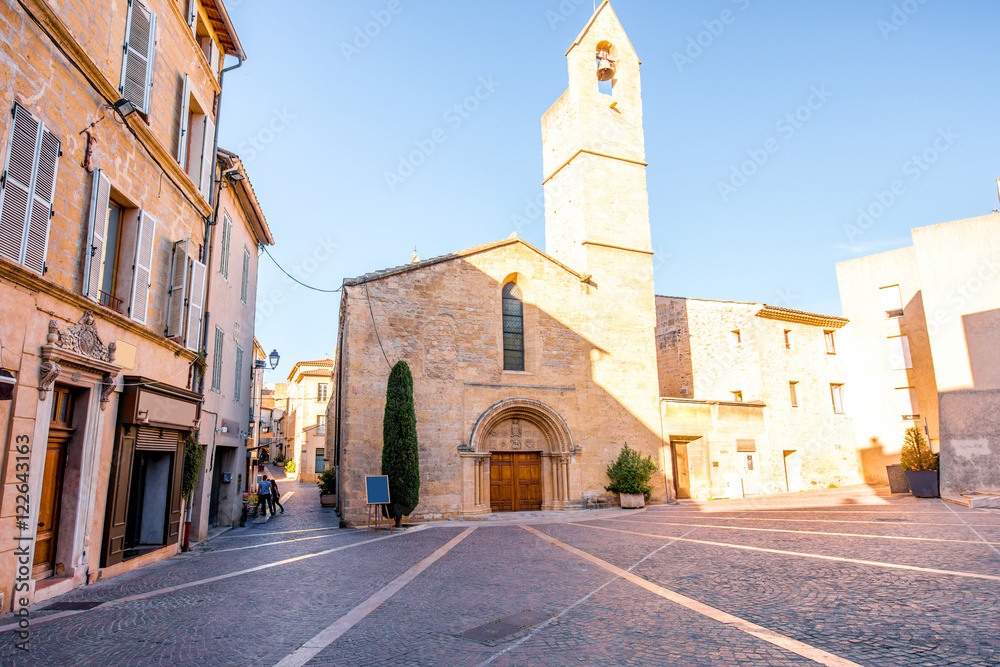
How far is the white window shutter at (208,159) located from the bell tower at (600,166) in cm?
1193

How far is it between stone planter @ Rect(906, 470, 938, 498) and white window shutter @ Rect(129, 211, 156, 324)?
68.0 ft

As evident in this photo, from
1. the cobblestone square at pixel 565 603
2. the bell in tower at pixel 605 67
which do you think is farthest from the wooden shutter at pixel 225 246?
the bell in tower at pixel 605 67

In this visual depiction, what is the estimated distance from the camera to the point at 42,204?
6.35 metres

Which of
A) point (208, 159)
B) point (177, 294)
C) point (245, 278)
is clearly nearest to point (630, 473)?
point (245, 278)

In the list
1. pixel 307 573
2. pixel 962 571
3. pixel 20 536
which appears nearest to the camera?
pixel 20 536

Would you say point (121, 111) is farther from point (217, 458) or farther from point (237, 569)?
point (217, 458)

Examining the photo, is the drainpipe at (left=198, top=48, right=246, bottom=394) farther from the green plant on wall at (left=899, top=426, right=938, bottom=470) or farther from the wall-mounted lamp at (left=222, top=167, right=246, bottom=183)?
the green plant on wall at (left=899, top=426, right=938, bottom=470)

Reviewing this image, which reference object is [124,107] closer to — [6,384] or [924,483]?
[6,384]

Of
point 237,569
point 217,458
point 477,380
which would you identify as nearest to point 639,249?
point 477,380

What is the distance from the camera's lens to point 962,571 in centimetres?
707

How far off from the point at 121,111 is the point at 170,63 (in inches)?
101

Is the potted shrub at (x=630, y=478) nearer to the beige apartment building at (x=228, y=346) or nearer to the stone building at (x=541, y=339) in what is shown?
the stone building at (x=541, y=339)

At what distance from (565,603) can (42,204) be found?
713 centimetres

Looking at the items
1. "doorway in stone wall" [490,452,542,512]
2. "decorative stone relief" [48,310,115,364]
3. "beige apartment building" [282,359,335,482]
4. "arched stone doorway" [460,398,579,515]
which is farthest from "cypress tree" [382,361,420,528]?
"beige apartment building" [282,359,335,482]
